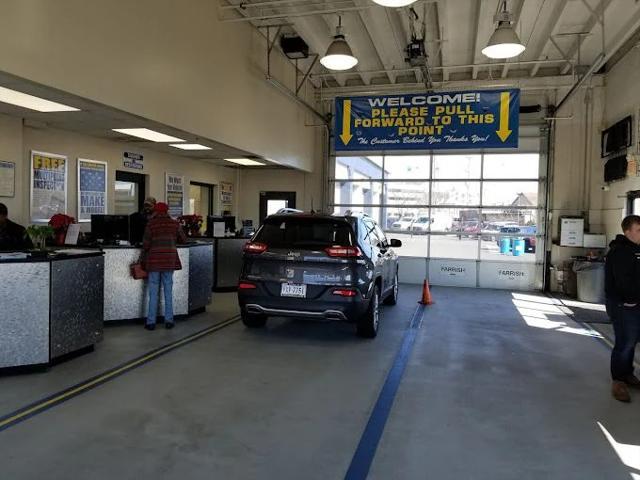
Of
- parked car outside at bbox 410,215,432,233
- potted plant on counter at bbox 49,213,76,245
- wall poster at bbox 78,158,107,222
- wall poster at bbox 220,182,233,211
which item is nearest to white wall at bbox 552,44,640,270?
parked car outside at bbox 410,215,432,233

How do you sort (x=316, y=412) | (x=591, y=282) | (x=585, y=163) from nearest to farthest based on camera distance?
(x=316, y=412)
(x=591, y=282)
(x=585, y=163)

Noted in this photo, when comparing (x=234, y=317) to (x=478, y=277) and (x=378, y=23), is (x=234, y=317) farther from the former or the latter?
(x=478, y=277)

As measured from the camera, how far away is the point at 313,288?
20.3 feet

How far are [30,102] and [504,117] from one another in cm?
793

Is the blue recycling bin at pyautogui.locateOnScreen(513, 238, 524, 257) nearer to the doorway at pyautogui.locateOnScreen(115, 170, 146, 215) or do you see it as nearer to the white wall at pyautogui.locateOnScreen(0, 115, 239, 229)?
the white wall at pyautogui.locateOnScreen(0, 115, 239, 229)

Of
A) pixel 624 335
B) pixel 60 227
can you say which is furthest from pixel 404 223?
pixel 624 335

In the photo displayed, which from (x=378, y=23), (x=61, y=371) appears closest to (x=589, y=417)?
(x=61, y=371)

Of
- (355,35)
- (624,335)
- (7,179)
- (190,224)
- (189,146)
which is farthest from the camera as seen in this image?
(355,35)

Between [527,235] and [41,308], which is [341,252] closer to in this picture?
[41,308]

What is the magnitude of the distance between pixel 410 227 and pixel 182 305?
7713 millimetres

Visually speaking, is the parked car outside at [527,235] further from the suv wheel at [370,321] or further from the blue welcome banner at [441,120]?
the suv wheel at [370,321]

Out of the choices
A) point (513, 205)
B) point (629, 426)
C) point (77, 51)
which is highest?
point (77, 51)

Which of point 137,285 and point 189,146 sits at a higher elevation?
point 189,146

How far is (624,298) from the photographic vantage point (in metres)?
4.61
